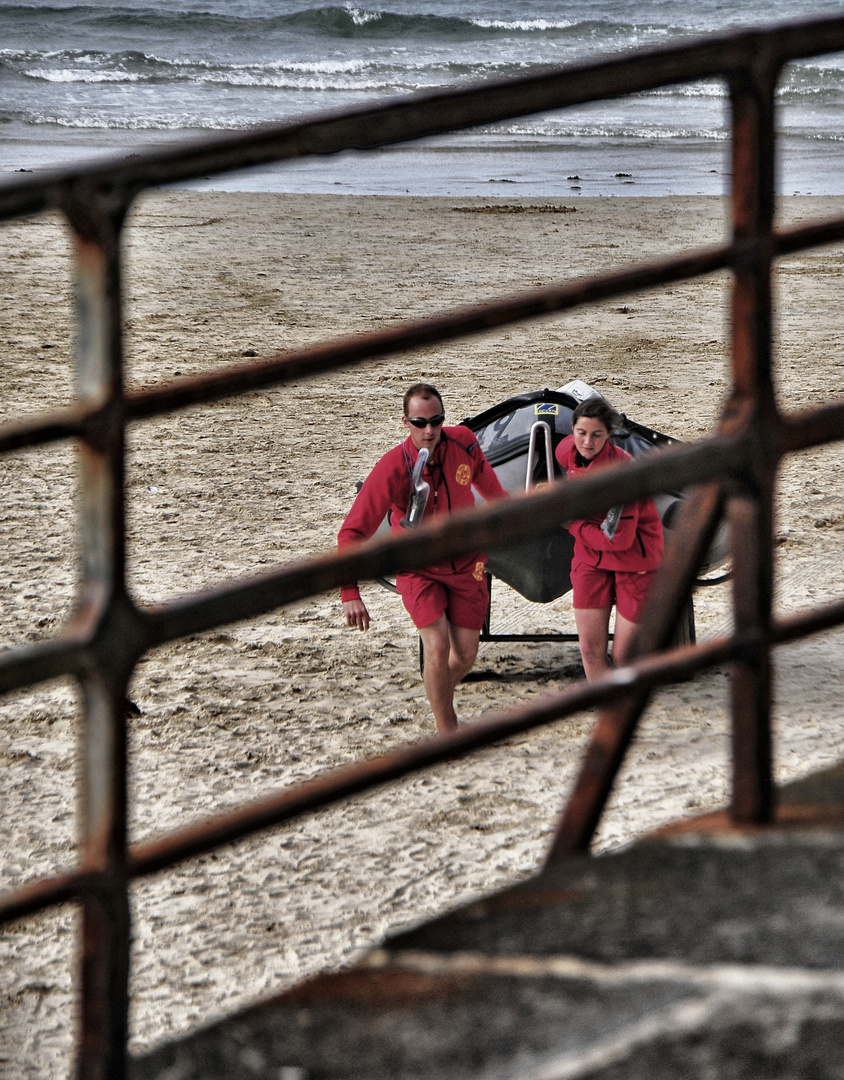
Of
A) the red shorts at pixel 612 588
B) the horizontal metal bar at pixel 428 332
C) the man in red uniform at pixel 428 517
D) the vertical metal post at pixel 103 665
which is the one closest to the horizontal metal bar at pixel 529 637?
the red shorts at pixel 612 588

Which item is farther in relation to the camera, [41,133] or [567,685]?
[41,133]

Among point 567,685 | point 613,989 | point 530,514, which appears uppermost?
point 530,514

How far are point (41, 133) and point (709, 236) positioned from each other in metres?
15.6

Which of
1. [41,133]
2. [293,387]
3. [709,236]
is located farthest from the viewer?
[41,133]

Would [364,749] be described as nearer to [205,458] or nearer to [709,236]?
[205,458]

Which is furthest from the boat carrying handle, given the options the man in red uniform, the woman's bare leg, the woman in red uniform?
the woman's bare leg

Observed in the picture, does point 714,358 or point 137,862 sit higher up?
point 137,862

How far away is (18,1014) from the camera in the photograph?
3.63 meters

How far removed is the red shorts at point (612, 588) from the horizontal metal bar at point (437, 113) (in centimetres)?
373

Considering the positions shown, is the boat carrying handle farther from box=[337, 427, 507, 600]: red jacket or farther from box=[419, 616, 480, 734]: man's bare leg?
box=[419, 616, 480, 734]: man's bare leg

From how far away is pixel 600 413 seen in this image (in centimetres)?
505

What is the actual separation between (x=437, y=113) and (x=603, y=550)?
3868 mm

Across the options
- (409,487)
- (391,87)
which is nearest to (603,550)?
(409,487)

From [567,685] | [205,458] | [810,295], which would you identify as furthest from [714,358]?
[567,685]
